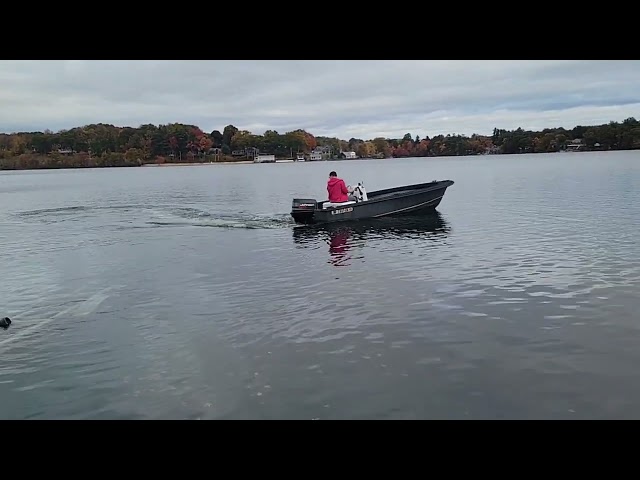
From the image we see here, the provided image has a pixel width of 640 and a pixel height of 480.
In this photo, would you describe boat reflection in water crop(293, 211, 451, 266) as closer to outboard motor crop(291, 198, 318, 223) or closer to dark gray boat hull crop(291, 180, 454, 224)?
dark gray boat hull crop(291, 180, 454, 224)

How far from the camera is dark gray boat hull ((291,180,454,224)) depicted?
29234mm

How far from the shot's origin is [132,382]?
10000 mm

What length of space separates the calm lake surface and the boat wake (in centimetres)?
620

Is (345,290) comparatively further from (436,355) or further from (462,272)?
(436,355)

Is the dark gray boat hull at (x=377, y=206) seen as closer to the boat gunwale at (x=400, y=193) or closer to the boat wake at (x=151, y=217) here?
the boat gunwale at (x=400, y=193)

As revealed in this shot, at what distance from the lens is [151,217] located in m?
38.6

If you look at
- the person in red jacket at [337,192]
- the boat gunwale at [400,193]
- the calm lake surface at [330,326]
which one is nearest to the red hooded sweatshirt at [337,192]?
the person in red jacket at [337,192]

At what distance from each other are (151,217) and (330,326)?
Answer: 94.3 ft

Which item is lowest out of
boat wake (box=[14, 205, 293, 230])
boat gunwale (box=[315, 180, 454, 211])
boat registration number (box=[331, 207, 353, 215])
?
boat wake (box=[14, 205, 293, 230])

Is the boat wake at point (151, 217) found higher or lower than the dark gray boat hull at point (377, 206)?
lower

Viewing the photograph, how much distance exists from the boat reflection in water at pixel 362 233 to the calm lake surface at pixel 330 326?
0.28 meters

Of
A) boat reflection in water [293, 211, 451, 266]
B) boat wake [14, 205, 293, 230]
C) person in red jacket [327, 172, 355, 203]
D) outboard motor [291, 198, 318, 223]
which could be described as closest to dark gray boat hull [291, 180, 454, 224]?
outboard motor [291, 198, 318, 223]

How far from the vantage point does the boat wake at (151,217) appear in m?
33.7
